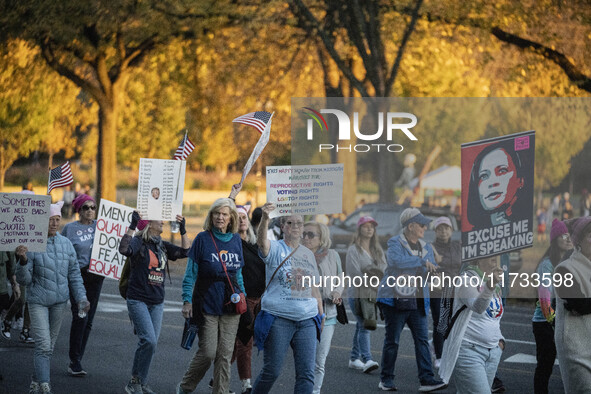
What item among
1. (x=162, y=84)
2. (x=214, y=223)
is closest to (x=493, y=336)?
(x=214, y=223)

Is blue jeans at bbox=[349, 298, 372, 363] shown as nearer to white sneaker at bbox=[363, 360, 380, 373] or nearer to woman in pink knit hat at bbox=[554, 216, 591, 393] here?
white sneaker at bbox=[363, 360, 380, 373]

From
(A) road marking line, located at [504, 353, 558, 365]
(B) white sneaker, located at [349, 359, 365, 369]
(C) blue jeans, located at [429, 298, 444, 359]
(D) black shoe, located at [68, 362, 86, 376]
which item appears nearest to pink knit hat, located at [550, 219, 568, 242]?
(C) blue jeans, located at [429, 298, 444, 359]

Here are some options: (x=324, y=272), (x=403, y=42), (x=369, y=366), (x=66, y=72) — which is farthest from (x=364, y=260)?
(x=66, y=72)

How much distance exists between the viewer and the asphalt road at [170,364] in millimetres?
9422

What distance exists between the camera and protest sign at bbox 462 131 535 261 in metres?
7.83

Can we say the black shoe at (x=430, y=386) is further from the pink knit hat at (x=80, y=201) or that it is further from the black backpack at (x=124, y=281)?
the pink knit hat at (x=80, y=201)

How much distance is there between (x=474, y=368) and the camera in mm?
6676

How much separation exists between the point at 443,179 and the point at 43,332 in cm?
367

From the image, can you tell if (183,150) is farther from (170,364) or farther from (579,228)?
(579,228)

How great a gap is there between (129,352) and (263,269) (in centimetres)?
324

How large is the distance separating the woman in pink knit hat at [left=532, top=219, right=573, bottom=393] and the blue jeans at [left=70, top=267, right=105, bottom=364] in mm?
4352

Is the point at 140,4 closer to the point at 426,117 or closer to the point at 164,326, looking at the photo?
the point at 164,326

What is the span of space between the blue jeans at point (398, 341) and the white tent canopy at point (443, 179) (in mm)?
1674

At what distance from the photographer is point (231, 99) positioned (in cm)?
2425
